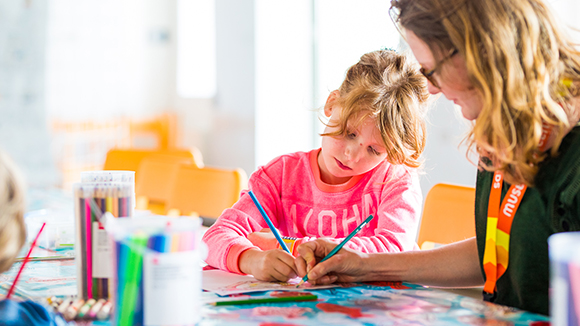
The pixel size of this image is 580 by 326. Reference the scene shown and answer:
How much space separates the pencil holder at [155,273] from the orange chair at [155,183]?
4.50ft

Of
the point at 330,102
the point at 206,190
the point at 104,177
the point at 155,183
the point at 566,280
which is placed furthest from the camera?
the point at 155,183

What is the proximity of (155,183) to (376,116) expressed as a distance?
1.16 m

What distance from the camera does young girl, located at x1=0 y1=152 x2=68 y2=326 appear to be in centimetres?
62

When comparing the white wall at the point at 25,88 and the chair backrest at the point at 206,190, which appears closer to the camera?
the chair backrest at the point at 206,190

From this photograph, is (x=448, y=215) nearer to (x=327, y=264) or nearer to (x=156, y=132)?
(x=327, y=264)

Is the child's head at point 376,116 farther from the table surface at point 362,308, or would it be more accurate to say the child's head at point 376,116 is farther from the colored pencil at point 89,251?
the colored pencil at point 89,251

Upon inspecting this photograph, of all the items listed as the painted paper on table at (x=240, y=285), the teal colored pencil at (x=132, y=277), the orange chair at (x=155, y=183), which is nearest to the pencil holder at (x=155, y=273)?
the teal colored pencil at (x=132, y=277)

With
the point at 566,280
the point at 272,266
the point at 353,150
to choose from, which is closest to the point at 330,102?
the point at 353,150

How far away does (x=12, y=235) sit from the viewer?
639 mm

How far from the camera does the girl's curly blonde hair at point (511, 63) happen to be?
29.7 inches

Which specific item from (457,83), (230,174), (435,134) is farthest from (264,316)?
(435,134)

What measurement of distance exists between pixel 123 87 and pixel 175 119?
51 centimetres

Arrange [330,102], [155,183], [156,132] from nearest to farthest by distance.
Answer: [330,102]
[155,183]
[156,132]

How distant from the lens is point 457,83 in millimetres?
819
